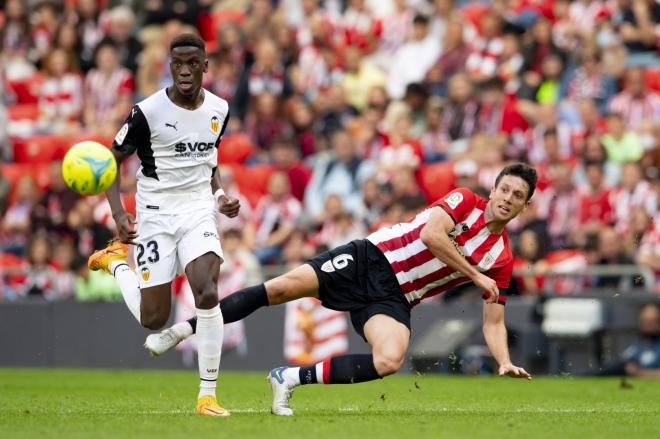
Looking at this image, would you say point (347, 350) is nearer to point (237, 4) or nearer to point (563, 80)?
point (563, 80)

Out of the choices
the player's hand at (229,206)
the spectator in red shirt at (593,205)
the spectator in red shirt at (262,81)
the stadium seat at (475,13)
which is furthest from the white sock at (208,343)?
the stadium seat at (475,13)

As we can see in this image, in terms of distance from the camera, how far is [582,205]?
54.1ft

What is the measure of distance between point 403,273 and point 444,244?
1.99 feet

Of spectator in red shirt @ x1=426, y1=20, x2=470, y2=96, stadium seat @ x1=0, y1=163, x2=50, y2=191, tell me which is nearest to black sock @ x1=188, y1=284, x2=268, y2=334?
spectator in red shirt @ x1=426, y1=20, x2=470, y2=96

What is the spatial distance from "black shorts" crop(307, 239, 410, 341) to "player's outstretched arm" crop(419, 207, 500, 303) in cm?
50

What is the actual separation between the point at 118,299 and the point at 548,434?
9728 millimetres

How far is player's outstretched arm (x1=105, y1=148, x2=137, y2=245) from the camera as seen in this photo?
31.0ft

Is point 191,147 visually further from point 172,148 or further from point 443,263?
point 443,263

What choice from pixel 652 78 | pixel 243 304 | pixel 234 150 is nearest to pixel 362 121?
pixel 234 150

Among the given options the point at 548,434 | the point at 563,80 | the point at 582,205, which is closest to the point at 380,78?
the point at 563,80

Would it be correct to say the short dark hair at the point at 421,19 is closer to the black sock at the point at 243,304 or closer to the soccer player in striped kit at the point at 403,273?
the soccer player in striped kit at the point at 403,273

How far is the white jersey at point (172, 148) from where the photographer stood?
9688mm

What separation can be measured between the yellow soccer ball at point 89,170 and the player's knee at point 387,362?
90.3 inches

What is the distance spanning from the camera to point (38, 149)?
2130cm
